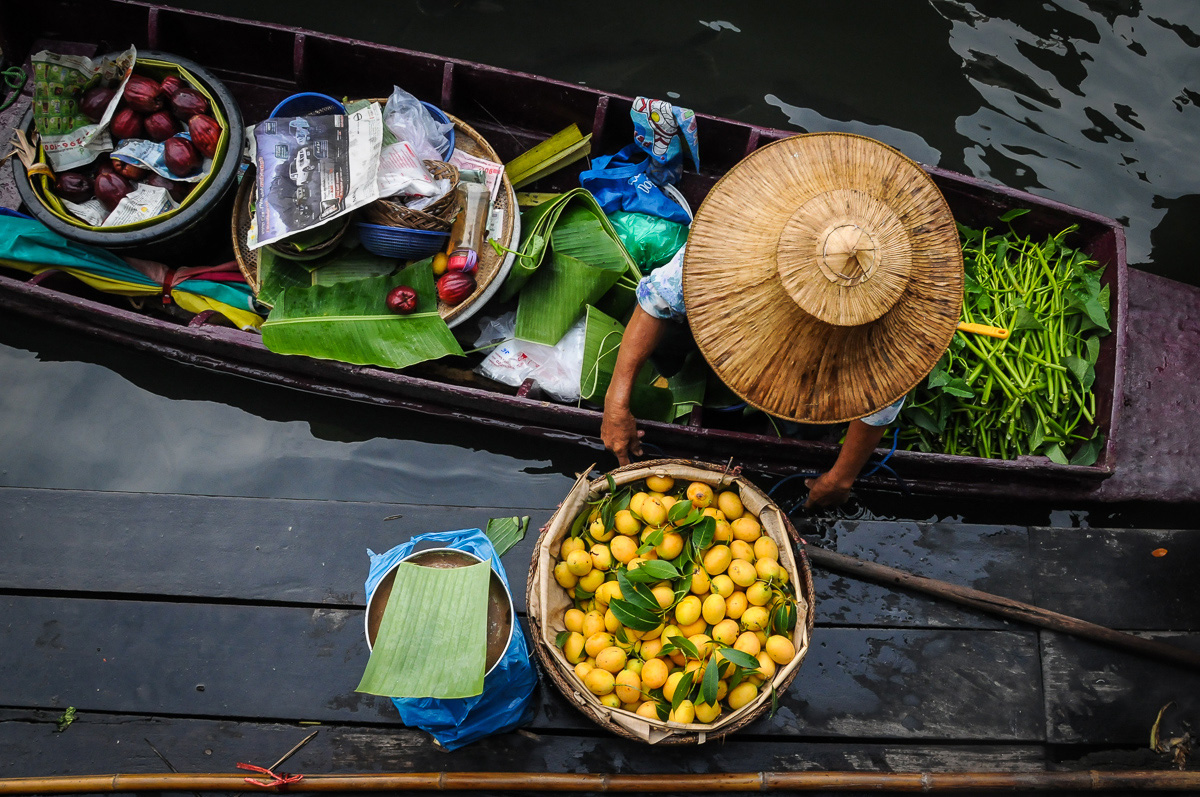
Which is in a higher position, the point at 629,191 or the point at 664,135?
the point at 664,135

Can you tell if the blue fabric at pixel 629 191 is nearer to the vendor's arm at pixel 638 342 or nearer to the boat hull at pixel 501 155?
the boat hull at pixel 501 155

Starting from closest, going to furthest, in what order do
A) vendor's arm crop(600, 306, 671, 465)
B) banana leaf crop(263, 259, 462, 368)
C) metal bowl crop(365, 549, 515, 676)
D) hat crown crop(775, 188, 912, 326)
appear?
hat crown crop(775, 188, 912, 326)
metal bowl crop(365, 549, 515, 676)
vendor's arm crop(600, 306, 671, 465)
banana leaf crop(263, 259, 462, 368)

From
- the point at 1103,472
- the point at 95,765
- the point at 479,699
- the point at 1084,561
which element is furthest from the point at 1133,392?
the point at 95,765

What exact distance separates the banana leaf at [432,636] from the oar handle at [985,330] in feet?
6.27

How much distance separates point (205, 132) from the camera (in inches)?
106

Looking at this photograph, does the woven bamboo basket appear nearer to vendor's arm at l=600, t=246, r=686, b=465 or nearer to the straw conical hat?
vendor's arm at l=600, t=246, r=686, b=465

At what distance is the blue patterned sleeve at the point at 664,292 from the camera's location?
2078 millimetres

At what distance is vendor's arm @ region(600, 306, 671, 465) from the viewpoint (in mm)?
2236

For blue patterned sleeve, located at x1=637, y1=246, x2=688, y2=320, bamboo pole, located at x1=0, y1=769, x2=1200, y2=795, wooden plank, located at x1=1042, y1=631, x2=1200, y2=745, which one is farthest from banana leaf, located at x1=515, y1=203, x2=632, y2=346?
wooden plank, located at x1=1042, y1=631, x2=1200, y2=745

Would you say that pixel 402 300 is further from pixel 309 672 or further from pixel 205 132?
pixel 309 672

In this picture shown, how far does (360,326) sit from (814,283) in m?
1.61

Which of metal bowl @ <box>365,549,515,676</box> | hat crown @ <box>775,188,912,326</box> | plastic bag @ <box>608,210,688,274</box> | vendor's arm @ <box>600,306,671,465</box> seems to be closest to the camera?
hat crown @ <box>775,188,912,326</box>

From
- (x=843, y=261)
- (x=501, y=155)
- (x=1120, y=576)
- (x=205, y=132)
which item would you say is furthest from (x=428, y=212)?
(x=1120, y=576)

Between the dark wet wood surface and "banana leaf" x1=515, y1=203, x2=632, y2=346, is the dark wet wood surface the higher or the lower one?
the lower one
